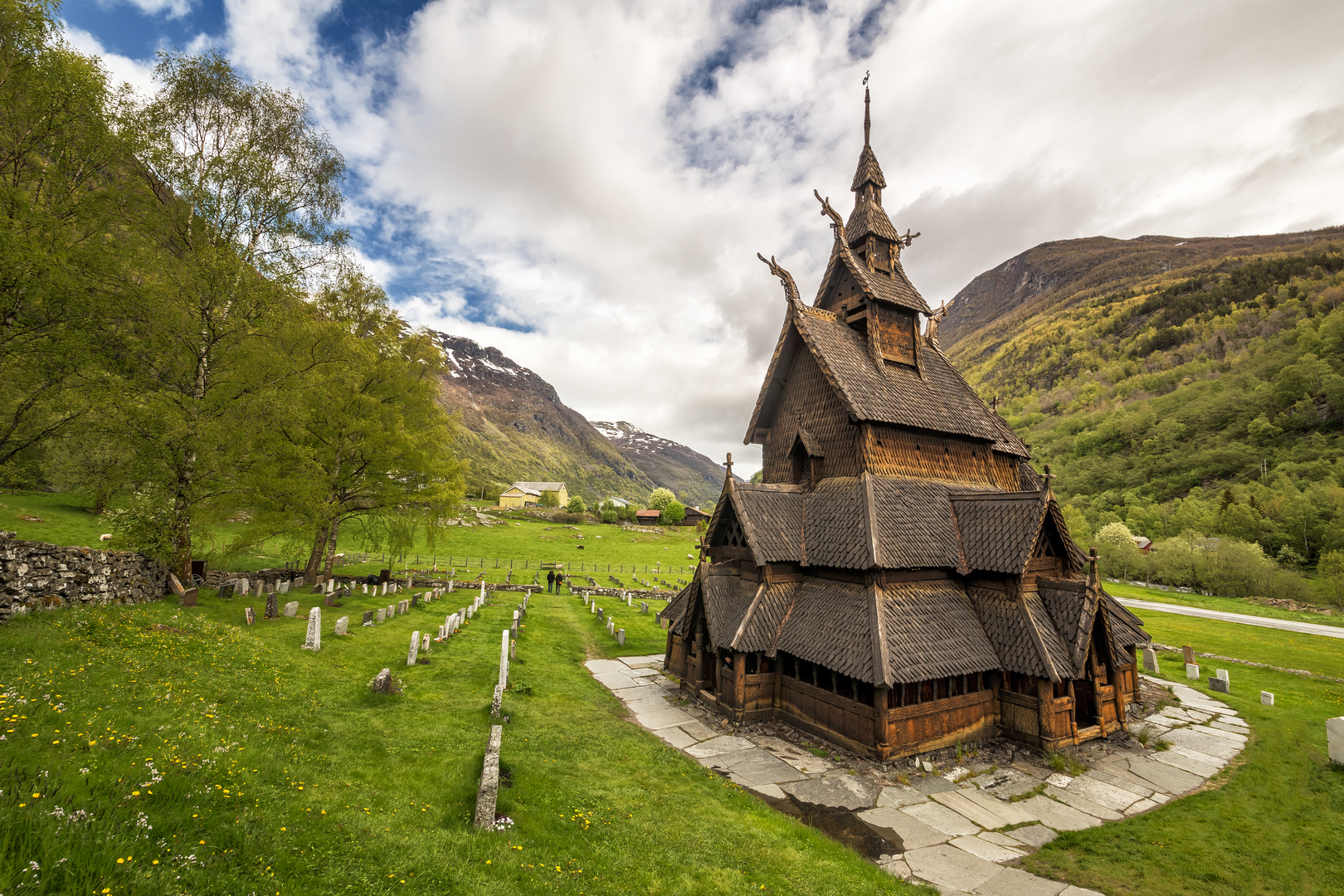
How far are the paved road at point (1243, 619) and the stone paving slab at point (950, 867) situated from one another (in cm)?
4006

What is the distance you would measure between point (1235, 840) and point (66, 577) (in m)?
25.7

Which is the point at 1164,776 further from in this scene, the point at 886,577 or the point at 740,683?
the point at 740,683

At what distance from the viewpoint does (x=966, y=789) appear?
11.1 meters

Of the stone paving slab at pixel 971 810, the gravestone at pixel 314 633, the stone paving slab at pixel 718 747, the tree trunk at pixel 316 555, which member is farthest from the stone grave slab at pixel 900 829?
the tree trunk at pixel 316 555

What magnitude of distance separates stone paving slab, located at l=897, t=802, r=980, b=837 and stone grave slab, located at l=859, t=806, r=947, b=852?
15 cm

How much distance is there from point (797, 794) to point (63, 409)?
62.8ft

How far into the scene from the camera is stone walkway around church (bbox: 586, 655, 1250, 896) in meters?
8.47

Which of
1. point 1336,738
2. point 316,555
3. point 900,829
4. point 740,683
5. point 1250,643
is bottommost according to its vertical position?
point 1250,643

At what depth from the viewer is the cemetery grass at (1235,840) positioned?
8.19 meters

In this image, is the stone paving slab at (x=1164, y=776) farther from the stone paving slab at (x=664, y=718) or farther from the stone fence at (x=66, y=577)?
the stone fence at (x=66, y=577)

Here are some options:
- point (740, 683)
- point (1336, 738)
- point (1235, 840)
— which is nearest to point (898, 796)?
point (740, 683)

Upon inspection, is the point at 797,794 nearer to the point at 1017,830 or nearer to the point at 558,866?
the point at 1017,830

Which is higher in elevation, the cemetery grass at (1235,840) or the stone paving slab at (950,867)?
the stone paving slab at (950,867)

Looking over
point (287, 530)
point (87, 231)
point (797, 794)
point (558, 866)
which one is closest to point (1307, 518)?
point (797, 794)
